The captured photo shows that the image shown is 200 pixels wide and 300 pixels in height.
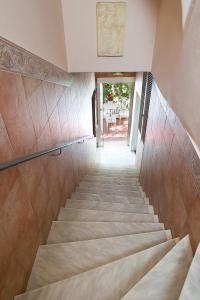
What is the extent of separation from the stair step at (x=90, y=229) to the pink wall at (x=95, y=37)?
188cm

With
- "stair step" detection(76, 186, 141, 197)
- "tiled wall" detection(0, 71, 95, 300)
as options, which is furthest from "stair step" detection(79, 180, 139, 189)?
"tiled wall" detection(0, 71, 95, 300)

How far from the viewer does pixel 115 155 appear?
24.1 ft

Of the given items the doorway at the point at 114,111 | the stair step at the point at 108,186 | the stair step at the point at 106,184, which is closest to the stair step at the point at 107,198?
the stair step at the point at 108,186

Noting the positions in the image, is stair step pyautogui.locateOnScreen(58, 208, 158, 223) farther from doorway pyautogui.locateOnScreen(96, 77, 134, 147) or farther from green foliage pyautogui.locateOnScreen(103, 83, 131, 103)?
green foliage pyautogui.locateOnScreen(103, 83, 131, 103)

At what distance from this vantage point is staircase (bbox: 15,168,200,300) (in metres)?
1.19

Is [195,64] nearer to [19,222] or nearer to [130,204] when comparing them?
[19,222]

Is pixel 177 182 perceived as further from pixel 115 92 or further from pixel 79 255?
pixel 115 92

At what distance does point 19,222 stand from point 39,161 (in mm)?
526

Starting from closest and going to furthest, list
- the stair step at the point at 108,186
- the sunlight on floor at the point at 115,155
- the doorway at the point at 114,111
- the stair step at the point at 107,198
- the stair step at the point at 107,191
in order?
the stair step at the point at 107,198, the stair step at the point at 107,191, the stair step at the point at 108,186, the sunlight on floor at the point at 115,155, the doorway at the point at 114,111

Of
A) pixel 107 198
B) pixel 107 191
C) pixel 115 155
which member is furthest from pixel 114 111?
pixel 107 198

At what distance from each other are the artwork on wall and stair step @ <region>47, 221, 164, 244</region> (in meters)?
2.00

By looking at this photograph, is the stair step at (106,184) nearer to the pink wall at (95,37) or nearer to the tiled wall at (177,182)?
the tiled wall at (177,182)

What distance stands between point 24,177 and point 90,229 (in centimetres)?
96

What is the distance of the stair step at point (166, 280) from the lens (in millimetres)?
1108
